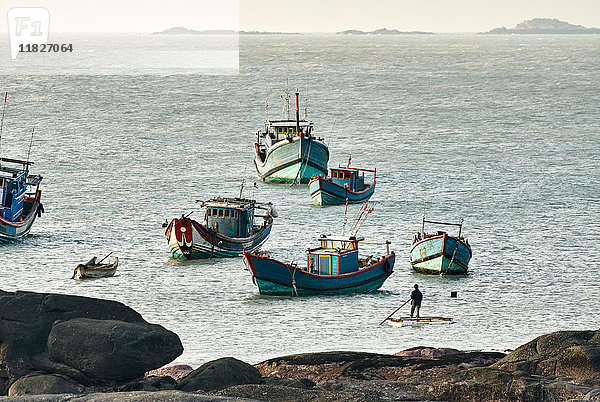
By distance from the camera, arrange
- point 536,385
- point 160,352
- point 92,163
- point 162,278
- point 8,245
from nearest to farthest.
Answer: point 536,385
point 160,352
point 162,278
point 8,245
point 92,163

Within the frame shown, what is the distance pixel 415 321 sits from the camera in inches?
1399

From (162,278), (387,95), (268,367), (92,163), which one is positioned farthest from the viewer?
(387,95)

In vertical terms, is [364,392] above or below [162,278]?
above

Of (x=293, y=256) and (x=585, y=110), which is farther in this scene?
(x=585, y=110)

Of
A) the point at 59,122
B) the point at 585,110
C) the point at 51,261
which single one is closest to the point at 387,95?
the point at 585,110

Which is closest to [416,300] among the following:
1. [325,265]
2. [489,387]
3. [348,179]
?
[325,265]

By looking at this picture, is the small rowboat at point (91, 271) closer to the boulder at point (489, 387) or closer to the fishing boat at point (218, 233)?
the fishing boat at point (218, 233)

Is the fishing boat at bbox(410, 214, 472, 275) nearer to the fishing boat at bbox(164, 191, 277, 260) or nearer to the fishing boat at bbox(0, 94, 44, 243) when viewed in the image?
the fishing boat at bbox(164, 191, 277, 260)

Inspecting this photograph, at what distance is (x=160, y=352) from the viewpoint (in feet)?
67.7

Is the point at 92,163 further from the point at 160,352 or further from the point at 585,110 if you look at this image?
the point at 585,110

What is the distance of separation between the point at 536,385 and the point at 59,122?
9351 cm

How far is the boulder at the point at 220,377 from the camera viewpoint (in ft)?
66.5

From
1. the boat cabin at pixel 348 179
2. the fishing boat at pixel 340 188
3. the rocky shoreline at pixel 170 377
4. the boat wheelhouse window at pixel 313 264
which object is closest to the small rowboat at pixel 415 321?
the boat wheelhouse window at pixel 313 264

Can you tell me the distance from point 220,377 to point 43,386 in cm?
337
